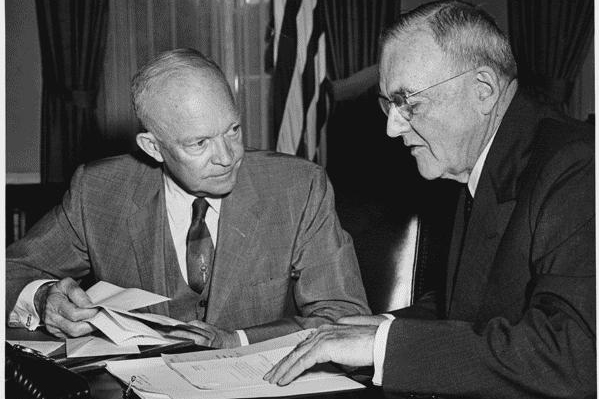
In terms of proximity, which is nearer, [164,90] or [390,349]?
[390,349]

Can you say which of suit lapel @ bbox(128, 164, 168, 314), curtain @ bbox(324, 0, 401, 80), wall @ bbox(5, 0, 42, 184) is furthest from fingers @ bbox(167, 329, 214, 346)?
wall @ bbox(5, 0, 42, 184)

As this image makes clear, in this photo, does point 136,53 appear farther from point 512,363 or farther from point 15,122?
point 512,363

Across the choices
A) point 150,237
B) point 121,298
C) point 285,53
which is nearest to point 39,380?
point 121,298

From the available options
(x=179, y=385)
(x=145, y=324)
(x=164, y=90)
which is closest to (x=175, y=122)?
(x=164, y=90)

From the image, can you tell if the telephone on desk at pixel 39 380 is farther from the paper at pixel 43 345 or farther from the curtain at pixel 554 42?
the curtain at pixel 554 42

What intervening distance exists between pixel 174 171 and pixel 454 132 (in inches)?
38.0

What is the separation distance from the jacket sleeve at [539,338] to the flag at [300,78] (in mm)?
4823

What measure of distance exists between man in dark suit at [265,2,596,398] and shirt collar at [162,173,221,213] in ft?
2.37

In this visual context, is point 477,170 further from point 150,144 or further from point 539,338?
point 150,144

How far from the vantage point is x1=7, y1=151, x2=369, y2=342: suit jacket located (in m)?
2.62

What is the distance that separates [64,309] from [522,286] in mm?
1214

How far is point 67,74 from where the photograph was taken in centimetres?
751

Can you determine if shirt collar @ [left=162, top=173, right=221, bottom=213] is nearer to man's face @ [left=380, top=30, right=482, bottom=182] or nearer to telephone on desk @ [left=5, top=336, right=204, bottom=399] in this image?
man's face @ [left=380, top=30, right=482, bottom=182]

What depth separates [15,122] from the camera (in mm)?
7734
